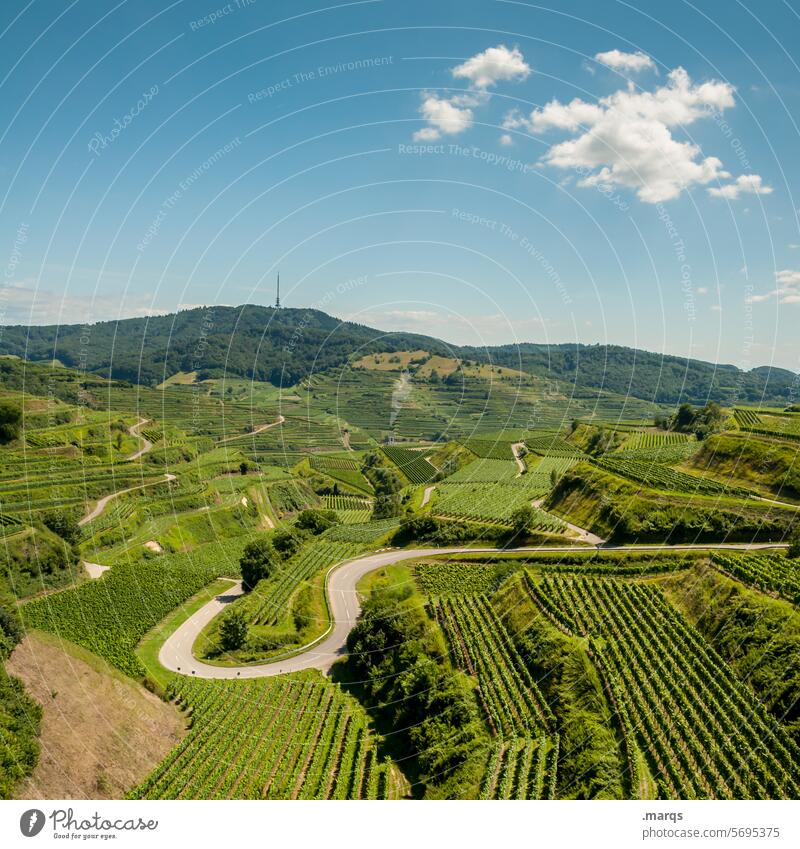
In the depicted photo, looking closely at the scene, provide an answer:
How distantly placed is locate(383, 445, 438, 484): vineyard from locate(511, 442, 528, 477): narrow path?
1411 cm

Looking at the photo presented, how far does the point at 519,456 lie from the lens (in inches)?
3501

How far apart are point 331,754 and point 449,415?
117 meters

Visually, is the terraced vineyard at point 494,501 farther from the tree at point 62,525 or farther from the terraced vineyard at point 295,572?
the tree at point 62,525

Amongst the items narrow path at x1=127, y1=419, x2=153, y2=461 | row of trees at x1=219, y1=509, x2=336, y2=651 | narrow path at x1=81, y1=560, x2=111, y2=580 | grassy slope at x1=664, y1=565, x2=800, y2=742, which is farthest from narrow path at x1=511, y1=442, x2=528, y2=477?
narrow path at x1=127, y1=419, x2=153, y2=461

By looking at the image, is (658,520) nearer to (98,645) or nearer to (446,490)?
(446,490)

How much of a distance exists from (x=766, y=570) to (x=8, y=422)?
84.7 meters

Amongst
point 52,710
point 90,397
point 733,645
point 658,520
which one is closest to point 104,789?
point 52,710

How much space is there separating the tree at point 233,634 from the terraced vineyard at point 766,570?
109 ft

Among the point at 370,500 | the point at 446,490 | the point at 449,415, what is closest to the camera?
the point at 446,490

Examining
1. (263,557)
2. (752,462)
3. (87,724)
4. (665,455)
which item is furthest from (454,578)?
(665,455)

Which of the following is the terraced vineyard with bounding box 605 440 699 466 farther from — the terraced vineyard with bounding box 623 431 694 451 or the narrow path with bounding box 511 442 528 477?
the narrow path with bounding box 511 442 528 477

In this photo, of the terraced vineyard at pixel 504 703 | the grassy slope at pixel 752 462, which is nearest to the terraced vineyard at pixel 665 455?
the grassy slope at pixel 752 462

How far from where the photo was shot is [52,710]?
29.7m

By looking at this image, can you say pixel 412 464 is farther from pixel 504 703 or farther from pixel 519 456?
pixel 504 703
